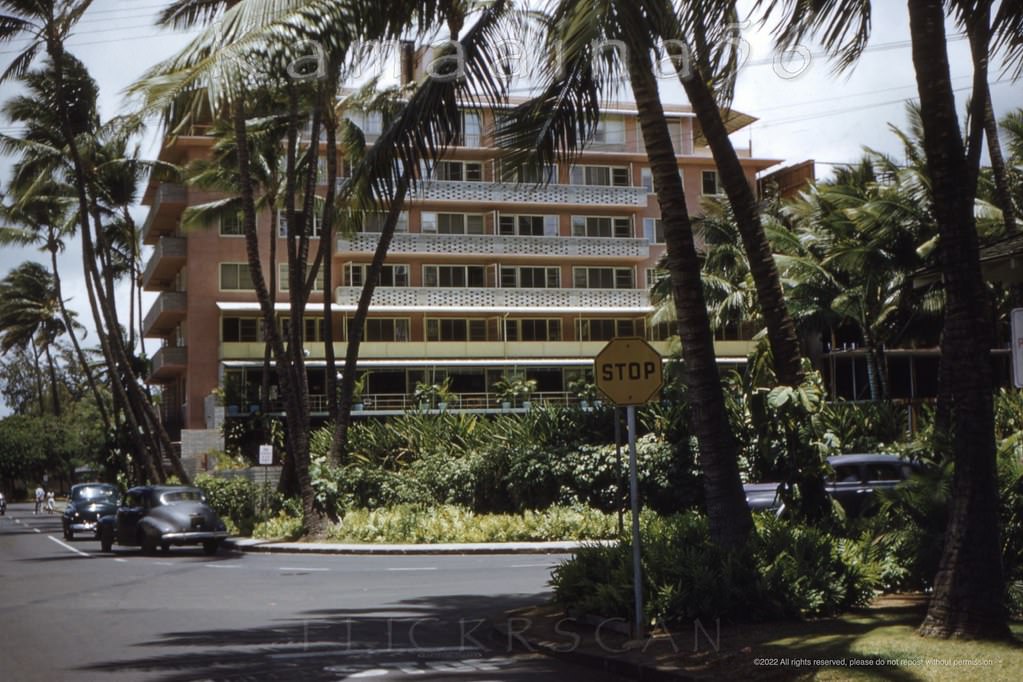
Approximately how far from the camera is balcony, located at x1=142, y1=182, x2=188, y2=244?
58156 mm

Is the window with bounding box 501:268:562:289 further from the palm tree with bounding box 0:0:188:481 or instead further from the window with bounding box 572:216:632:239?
the palm tree with bounding box 0:0:188:481

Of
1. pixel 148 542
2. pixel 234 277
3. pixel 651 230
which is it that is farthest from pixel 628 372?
pixel 651 230

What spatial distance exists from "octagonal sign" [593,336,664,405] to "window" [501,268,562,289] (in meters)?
51.9

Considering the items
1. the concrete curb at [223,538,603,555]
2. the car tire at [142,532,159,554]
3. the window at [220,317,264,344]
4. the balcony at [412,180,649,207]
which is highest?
the balcony at [412,180,649,207]

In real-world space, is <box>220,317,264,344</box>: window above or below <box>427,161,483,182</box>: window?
below

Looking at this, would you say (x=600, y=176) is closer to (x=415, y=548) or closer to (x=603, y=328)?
(x=603, y=328)

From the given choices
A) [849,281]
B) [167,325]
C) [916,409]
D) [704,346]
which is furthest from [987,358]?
[167,325]

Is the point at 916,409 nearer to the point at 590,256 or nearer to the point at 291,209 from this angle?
the point at 291,209

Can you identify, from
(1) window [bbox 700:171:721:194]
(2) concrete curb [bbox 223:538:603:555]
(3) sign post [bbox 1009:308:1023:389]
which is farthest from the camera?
(1) window [bbox 700:171:721:194]

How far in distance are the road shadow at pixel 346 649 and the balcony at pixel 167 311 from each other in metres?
45.0

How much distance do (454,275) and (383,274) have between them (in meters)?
3.65

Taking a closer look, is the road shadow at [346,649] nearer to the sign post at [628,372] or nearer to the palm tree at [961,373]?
the sign post at [628,372]

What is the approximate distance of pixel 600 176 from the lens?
64.8 meters

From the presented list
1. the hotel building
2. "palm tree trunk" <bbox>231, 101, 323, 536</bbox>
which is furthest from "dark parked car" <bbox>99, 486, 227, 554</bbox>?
the hotel building
